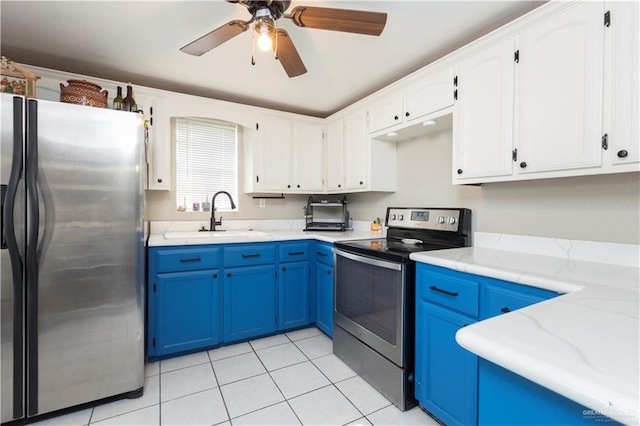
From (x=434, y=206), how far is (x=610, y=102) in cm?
131

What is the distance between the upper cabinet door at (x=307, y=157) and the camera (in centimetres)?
332

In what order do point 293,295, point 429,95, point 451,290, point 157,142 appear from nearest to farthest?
point 451,290 → point 429,95 → point 157,142 → point 293,295

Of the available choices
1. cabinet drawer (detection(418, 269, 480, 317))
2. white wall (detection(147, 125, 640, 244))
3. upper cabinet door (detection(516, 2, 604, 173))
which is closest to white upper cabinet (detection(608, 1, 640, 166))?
upper cabinet door (detection(516, 2, 604, 173))

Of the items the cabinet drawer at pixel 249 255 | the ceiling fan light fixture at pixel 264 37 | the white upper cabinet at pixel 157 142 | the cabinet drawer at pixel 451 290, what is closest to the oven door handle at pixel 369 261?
the cabinet drawer at pixel 451 290

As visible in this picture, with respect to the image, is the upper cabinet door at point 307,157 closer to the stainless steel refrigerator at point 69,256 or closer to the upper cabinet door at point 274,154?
the upper cabinet door at point 274,154

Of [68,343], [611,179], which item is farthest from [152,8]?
[611,179]

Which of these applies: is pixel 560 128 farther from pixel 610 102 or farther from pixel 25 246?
pixel 25 246

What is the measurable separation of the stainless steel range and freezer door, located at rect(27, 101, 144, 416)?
1.39m

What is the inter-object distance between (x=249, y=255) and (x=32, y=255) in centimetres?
136

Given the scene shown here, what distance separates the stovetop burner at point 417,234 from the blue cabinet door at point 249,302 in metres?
0.75

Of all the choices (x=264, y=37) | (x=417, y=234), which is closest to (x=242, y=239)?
(x=417, y=234)

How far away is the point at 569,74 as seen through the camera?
1.43m

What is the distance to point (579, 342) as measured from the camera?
620 mm

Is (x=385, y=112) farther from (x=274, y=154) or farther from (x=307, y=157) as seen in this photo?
(x=274, y=154)
